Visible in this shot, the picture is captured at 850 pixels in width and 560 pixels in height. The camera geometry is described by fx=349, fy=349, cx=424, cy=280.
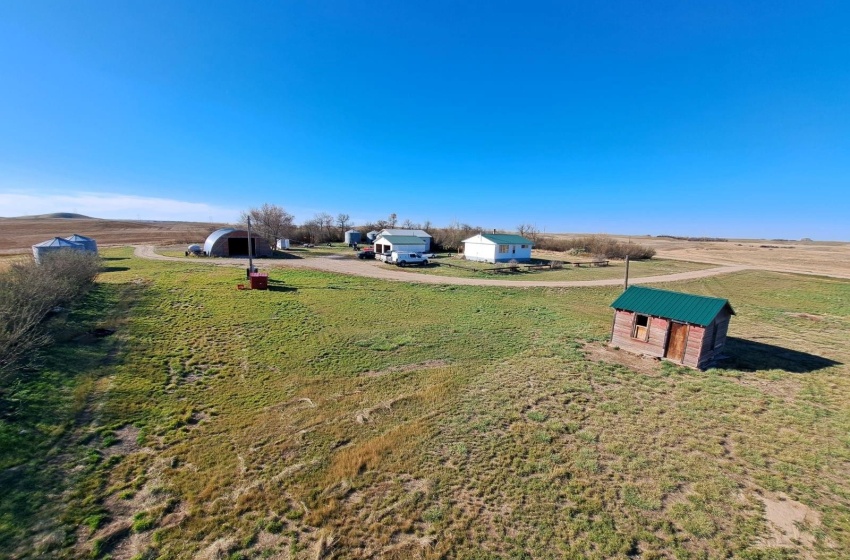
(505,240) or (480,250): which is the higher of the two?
(505,240)

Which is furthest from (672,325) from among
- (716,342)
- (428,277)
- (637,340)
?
(428,277)

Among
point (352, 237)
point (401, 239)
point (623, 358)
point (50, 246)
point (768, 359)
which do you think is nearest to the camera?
point (768, 359)

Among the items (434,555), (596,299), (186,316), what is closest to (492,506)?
(434,555)

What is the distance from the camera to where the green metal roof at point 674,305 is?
1408 cm

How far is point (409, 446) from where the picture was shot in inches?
355

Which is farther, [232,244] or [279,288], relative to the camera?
[232,244]

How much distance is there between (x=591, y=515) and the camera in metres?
6.94

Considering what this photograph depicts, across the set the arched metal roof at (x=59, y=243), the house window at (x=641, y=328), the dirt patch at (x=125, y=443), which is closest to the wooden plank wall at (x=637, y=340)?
the house window at (x=641, y=328)

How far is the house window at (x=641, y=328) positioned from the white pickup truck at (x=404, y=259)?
95.4ft

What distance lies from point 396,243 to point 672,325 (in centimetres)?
3945

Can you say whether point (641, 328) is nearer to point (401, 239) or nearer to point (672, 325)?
point (672, 325)

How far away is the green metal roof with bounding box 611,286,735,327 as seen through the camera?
14.1 meters

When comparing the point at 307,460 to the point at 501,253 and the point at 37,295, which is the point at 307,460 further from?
the point at 501,253

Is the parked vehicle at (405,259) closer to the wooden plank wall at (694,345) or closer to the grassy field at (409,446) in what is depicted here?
the grassy field at (409,446)
